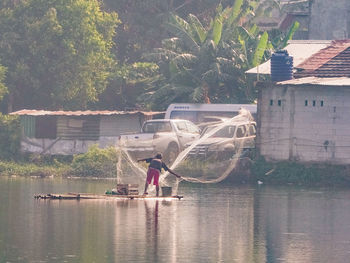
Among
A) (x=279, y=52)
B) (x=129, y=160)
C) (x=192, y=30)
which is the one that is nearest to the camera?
(x=129, y=160)

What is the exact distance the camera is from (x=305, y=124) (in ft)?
129

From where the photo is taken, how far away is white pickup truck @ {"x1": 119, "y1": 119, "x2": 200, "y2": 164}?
1603 inches

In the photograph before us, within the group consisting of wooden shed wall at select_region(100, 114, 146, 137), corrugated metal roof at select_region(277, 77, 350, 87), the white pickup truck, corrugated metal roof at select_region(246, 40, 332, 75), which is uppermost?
corrugated metal roof at select_region(246, 40, 332, 75)

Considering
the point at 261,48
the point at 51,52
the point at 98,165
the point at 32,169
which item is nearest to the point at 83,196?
the point at 98,165

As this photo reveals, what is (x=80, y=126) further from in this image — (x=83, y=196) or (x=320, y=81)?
(x=83, y=196)

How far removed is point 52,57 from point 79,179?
12.4 m

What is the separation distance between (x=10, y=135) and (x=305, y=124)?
11966mm

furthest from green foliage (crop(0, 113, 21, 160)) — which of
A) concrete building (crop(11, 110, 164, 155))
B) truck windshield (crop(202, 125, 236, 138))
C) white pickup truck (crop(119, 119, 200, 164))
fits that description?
truck windshield (crop(202, 125, 236, 138))

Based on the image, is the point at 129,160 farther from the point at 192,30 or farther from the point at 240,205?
the point at 192,30

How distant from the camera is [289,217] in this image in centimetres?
2791

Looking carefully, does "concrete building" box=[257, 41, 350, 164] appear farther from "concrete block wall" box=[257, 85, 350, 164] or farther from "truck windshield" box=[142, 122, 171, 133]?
"truck windshield" box=[142, 122, 171, 133]

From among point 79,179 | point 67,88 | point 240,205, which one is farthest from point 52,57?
point 240,205

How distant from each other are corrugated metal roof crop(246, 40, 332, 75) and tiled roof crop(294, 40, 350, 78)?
68cm

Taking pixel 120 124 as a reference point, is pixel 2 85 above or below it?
above
